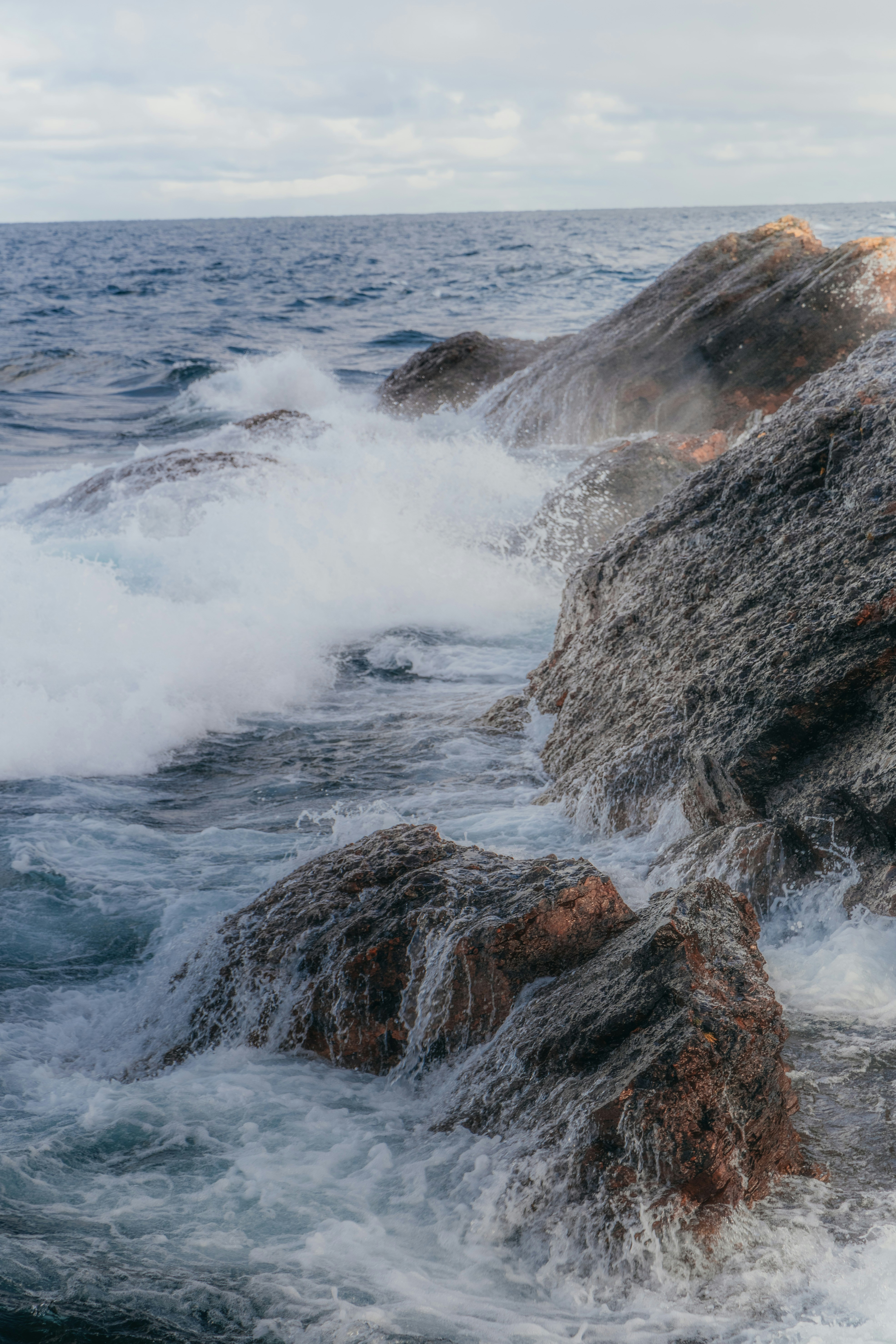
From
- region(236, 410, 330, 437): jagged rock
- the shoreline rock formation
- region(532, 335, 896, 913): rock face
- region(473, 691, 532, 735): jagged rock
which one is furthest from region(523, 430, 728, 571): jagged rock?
the shoreline rock formation

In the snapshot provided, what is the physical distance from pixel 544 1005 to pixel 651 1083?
0.51 metres

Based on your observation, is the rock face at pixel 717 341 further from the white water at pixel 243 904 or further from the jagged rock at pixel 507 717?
the jagged rock at pixel 507 717

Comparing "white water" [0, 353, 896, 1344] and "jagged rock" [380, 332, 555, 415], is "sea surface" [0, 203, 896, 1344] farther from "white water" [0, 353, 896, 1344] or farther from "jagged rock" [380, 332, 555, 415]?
"jagged rock" [380, 332, 555, 415]

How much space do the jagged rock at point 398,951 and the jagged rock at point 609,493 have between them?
508 cm

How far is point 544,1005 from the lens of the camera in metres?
2.58

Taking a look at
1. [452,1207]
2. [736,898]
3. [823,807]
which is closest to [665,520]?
[823,807]

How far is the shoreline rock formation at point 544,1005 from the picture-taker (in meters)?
2.09

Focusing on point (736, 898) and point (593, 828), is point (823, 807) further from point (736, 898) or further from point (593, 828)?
point (593, 828)

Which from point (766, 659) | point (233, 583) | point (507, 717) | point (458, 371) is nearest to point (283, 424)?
point (458, 371)

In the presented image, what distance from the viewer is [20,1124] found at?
108 inches

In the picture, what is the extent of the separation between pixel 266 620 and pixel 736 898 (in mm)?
4890

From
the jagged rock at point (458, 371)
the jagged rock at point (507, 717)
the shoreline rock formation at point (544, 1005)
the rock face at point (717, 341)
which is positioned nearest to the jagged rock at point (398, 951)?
the shoreline rock formation at point (544, 1005)

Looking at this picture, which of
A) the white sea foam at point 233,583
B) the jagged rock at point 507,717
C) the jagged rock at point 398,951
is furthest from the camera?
the white sea foam at point 233,583

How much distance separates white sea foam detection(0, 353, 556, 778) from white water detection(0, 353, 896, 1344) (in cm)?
3
